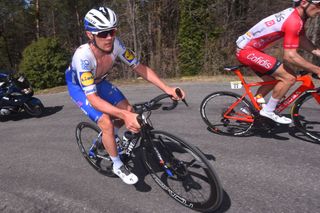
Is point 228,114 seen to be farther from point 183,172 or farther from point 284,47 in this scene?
point 183,172

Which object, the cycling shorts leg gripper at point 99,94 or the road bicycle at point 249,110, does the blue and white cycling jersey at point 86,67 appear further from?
the road bicycle at point 249,110

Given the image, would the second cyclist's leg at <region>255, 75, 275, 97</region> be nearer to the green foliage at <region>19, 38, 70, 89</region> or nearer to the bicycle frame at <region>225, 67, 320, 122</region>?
the bicycle frame at <region>225, 67, 320, 122</region>

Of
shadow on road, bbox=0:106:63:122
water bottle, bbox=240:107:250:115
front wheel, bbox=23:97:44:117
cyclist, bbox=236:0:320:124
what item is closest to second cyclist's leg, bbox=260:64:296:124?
cyclist, bbox=236:0:320:124

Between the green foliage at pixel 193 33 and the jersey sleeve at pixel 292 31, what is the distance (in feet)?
41.3

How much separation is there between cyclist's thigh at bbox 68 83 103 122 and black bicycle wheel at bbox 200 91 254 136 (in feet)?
7.78

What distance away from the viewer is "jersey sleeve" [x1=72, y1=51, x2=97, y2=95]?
310cm

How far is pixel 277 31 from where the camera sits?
4.30 metres

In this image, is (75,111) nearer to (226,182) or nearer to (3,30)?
(226,182)

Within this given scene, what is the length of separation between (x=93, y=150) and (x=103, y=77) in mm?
1150

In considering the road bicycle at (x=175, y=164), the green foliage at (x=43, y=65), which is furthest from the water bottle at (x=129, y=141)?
the green foliage at (x=43, y=65)

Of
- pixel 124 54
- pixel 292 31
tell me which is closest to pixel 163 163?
pixel 124 54

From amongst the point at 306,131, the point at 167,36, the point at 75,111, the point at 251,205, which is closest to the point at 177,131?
the point at 306,131

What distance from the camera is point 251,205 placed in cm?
304

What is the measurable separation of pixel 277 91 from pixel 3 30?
36522 millimetres
